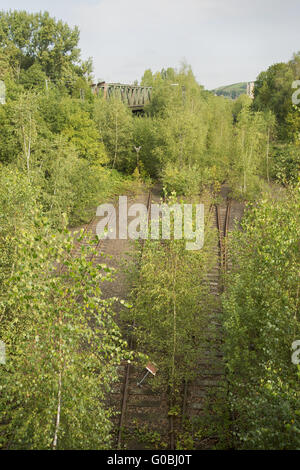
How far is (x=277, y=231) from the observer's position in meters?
10.4

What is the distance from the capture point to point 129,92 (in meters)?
59.5

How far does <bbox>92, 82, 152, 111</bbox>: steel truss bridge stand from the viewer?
52688 millimetres

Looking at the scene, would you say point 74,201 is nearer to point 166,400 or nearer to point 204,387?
point 166,400

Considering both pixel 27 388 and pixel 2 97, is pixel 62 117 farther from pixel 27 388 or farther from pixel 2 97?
pixel 27 388

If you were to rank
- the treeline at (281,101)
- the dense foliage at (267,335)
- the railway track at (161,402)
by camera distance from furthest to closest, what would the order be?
1. the treeline at (281,101)
2. the railway track at (161,402)
3. the dense foliage at (267,335)

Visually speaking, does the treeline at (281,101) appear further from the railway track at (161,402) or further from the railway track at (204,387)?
the railway track at (161,402)

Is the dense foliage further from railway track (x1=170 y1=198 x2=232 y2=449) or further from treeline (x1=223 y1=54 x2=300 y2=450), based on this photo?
railway track (x1=170 y1=198 x2=232 y2=449)

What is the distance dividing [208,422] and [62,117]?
93.1ft

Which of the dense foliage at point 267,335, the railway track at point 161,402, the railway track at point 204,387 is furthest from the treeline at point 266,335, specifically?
the railway track at point 161,402

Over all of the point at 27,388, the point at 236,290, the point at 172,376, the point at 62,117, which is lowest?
the point at 172,376

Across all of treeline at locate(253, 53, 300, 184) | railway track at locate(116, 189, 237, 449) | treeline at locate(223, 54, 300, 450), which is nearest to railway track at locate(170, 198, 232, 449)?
railway track at locate(116, 189, 237, 449)

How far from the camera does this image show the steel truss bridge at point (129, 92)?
5269cm

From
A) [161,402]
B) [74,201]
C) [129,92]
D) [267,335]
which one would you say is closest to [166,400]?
[161,402]
